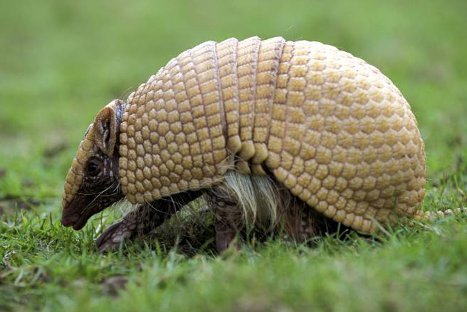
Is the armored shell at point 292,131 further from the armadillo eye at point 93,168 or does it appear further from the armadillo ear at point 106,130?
the armadillo eye at point 93,168

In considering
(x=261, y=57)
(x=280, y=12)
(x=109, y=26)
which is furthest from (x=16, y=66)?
(x=261, y=57)

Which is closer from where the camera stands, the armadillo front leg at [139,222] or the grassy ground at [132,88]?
the grassy ground at [132,88]

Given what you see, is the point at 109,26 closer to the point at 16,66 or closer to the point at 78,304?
the point at 16,66

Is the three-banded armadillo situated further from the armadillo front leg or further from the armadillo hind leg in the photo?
the armadillo front leg

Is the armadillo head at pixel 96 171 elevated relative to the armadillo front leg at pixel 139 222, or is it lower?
elevated

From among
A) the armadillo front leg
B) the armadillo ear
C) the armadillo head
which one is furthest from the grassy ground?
the armadillo ear

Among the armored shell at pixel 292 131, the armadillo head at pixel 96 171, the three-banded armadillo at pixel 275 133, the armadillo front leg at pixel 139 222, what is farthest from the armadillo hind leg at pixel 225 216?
the armadillo head at pixel 96 171
